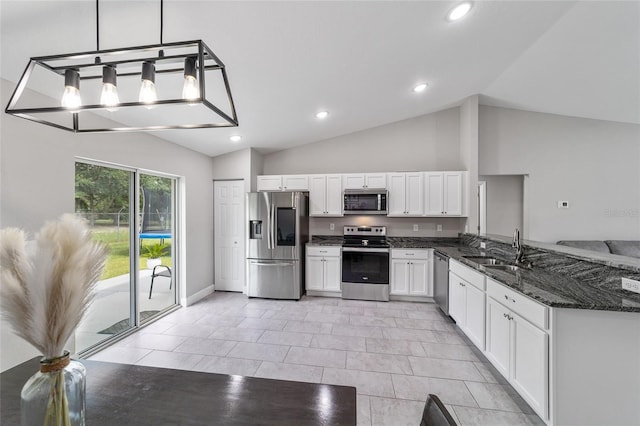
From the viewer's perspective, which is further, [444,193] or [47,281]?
[444,193]

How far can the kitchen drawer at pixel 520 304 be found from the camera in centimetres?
168

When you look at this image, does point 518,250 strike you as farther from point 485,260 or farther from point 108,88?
point 108,88

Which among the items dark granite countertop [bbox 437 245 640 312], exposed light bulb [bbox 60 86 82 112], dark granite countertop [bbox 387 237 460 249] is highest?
exposed light bulb [bbox 60 86 82 112]

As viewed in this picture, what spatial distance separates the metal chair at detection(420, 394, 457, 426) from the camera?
76cm

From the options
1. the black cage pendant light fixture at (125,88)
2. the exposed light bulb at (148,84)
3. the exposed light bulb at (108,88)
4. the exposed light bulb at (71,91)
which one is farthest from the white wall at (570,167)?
the exposed light bulb at (71,91)

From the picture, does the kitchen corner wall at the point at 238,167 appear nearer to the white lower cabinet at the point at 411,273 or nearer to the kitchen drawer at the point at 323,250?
the kitchen drawer at the point at 323,250

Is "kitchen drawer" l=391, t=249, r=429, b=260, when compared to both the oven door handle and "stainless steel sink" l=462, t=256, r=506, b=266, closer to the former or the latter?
the oven door handle

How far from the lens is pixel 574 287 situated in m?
1.96

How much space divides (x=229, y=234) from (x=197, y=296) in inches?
44.8

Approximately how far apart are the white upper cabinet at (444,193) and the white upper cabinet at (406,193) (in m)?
0.11

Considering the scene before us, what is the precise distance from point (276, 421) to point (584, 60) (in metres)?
4.56

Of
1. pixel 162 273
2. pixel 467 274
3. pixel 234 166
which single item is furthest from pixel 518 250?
pixel 162 273

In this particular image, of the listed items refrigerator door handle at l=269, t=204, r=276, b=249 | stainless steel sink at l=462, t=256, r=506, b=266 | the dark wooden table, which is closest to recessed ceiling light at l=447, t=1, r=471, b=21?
stainless steel sink at l=462, t=256, r=506, b=266

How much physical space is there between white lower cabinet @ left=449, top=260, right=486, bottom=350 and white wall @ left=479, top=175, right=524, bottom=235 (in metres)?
2.29
